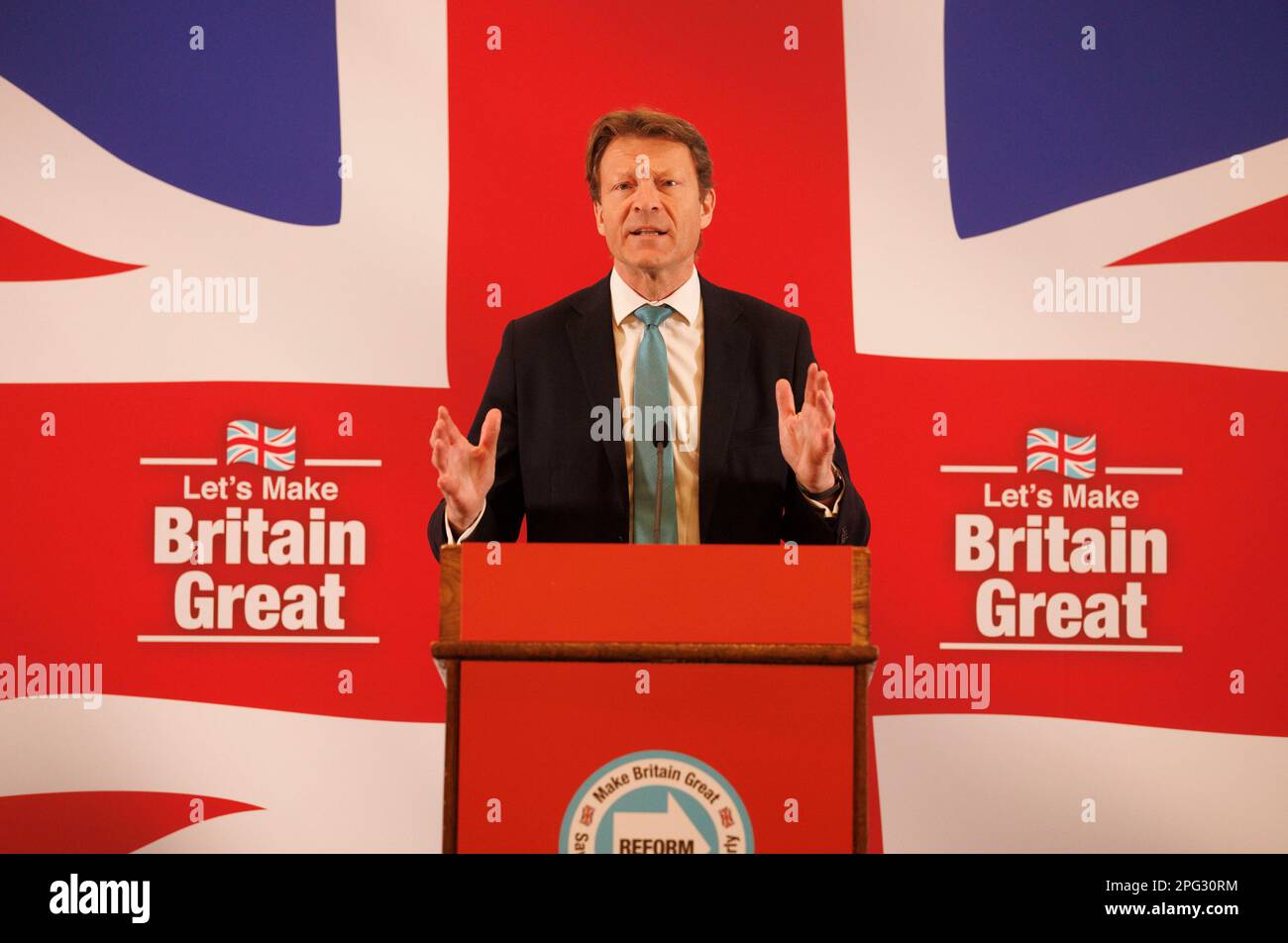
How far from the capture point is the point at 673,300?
9.54 ft

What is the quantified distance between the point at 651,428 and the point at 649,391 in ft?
0.29

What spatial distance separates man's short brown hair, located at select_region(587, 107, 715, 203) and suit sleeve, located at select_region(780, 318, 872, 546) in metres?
0.46

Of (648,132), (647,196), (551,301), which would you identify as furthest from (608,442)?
(551,301)

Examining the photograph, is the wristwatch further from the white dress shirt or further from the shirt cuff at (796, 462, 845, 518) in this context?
the white dress shirt

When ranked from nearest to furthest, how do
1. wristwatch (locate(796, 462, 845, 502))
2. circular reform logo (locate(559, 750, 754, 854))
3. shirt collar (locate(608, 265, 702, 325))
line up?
1. circular reform logo (locate(559, 750, 754, 854))
2. wristwatch (locate(796, 462, 845, 502))
3. shirt collar (locate(608, 265, 702, 325))

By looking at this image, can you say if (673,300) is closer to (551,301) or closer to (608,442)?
(608,442)

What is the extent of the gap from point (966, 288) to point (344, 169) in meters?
1.70

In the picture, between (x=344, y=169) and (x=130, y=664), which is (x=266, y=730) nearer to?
(x=130, y=664)

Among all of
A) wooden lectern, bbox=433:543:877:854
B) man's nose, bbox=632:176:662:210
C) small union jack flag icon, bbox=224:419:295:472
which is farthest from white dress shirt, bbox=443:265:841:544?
small union jack flag icon, bbox=224:419:295:472

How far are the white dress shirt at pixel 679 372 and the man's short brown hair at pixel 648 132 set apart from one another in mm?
254

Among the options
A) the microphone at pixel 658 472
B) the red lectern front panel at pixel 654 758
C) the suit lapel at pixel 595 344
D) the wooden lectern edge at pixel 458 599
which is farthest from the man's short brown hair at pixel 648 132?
the red lectern front panel at pixel 654 758

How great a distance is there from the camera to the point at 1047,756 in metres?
3.38

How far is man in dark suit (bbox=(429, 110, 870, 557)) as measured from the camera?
8.81ft

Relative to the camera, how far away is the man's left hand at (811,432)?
2.16 metres
